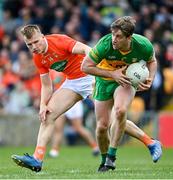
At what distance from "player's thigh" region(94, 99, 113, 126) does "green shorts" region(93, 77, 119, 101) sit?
63 millimetres

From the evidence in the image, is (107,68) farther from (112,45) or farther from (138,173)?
(138,173)

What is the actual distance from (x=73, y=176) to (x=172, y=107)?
1217cm

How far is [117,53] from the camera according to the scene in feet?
38.4

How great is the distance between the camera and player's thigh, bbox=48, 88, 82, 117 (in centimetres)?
1233

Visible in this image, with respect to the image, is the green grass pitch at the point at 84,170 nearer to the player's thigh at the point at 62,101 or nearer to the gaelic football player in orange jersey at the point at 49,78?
the gaelic football player in orange jersey at the point at 49,78

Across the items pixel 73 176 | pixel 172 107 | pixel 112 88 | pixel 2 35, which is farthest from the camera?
pixel 2 35

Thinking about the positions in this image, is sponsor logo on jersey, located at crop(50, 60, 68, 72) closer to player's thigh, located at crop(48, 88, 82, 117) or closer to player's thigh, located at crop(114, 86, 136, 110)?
player's thigh, located at crop(48, 88, 82, 117)

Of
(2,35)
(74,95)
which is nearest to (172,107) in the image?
(2,35)

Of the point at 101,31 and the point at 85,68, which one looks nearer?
the point at 85,68

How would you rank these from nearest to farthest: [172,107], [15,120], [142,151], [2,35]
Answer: [142,151], [15,120], [172,107], [2,35]

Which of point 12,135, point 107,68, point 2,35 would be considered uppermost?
point 107,68

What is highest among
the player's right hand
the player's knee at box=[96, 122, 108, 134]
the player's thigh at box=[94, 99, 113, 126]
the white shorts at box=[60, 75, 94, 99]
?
the player's right hand

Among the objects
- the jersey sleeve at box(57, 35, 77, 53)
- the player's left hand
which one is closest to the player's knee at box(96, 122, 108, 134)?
the player's left hand

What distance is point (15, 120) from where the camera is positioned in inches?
856
